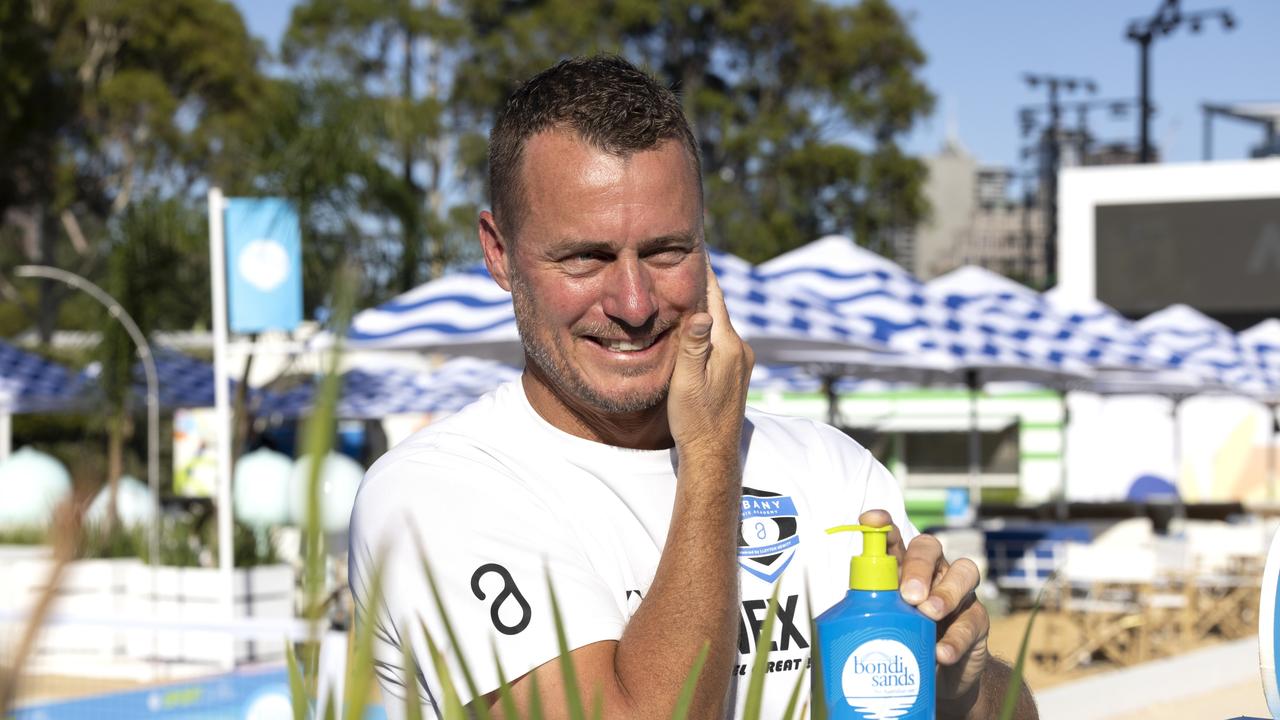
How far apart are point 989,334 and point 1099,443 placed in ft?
57.6

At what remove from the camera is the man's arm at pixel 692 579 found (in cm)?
132

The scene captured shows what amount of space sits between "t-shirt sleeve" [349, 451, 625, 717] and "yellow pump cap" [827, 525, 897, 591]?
0.84ft

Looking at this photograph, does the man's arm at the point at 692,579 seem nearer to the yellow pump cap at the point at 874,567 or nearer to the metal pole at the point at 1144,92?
the yellow pump cap at the point at 874,567

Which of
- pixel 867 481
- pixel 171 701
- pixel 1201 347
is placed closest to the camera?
pixel 867 481

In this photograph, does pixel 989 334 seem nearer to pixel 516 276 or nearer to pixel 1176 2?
pixel 516 276

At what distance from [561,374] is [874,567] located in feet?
1.51

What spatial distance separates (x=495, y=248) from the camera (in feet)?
5.69

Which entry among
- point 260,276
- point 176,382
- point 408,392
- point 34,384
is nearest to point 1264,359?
point 408,392

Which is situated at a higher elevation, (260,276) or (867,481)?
(260,276)

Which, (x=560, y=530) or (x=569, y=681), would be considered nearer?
(x=569, y=681)

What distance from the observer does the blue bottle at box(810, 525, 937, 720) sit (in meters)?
1.22

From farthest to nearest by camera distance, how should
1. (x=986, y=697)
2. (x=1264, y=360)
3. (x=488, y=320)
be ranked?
(x=1264, y=360) < (x=488, y=320) < (x=986, y=697)

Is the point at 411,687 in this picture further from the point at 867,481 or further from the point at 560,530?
the point at 867,481

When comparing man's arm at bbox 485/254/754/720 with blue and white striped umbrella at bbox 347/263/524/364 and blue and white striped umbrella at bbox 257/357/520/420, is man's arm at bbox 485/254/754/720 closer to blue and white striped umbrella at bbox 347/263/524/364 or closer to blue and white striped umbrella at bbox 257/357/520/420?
blue and white striped umbrella at bbox 347/263/524/364
